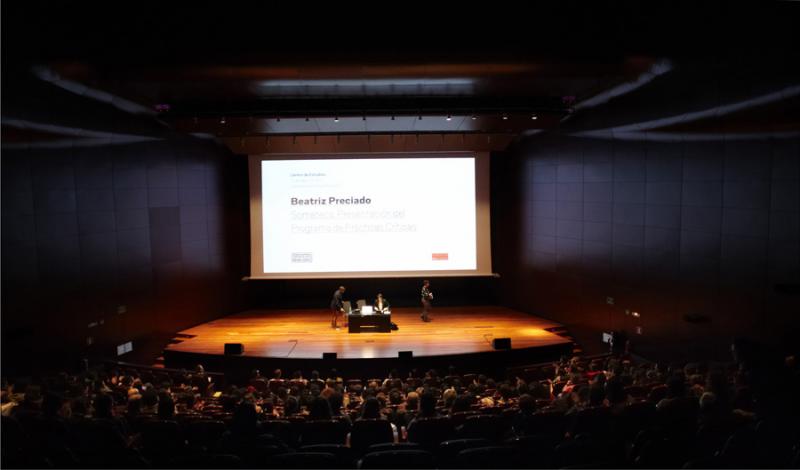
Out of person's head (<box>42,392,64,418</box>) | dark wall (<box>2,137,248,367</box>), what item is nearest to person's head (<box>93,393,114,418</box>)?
person's head (<box>42,392,64,418</box>)

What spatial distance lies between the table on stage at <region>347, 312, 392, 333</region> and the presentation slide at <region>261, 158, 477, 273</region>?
5.47 ft

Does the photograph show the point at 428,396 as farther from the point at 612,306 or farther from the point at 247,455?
the point at 612,306

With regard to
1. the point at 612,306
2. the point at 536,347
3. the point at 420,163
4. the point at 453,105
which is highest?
the point at 453,105

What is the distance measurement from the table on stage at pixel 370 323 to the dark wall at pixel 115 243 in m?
3.86

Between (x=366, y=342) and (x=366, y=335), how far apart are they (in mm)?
635

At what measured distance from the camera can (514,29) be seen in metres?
7.14

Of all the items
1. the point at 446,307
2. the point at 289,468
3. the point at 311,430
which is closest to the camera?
the point at 289,468

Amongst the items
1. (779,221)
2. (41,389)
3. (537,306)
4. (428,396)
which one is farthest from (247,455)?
(537,306)

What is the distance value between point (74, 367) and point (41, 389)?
8.65ft

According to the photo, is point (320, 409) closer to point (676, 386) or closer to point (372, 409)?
point (372, 409)

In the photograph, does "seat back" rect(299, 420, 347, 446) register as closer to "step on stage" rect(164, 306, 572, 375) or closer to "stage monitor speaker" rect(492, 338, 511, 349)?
"step on stage" rect(164, 306, 572, 375)

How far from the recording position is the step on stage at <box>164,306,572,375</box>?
981 cm

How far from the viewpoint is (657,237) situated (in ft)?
30.3

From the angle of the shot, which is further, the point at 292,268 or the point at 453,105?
the point at 292,268
